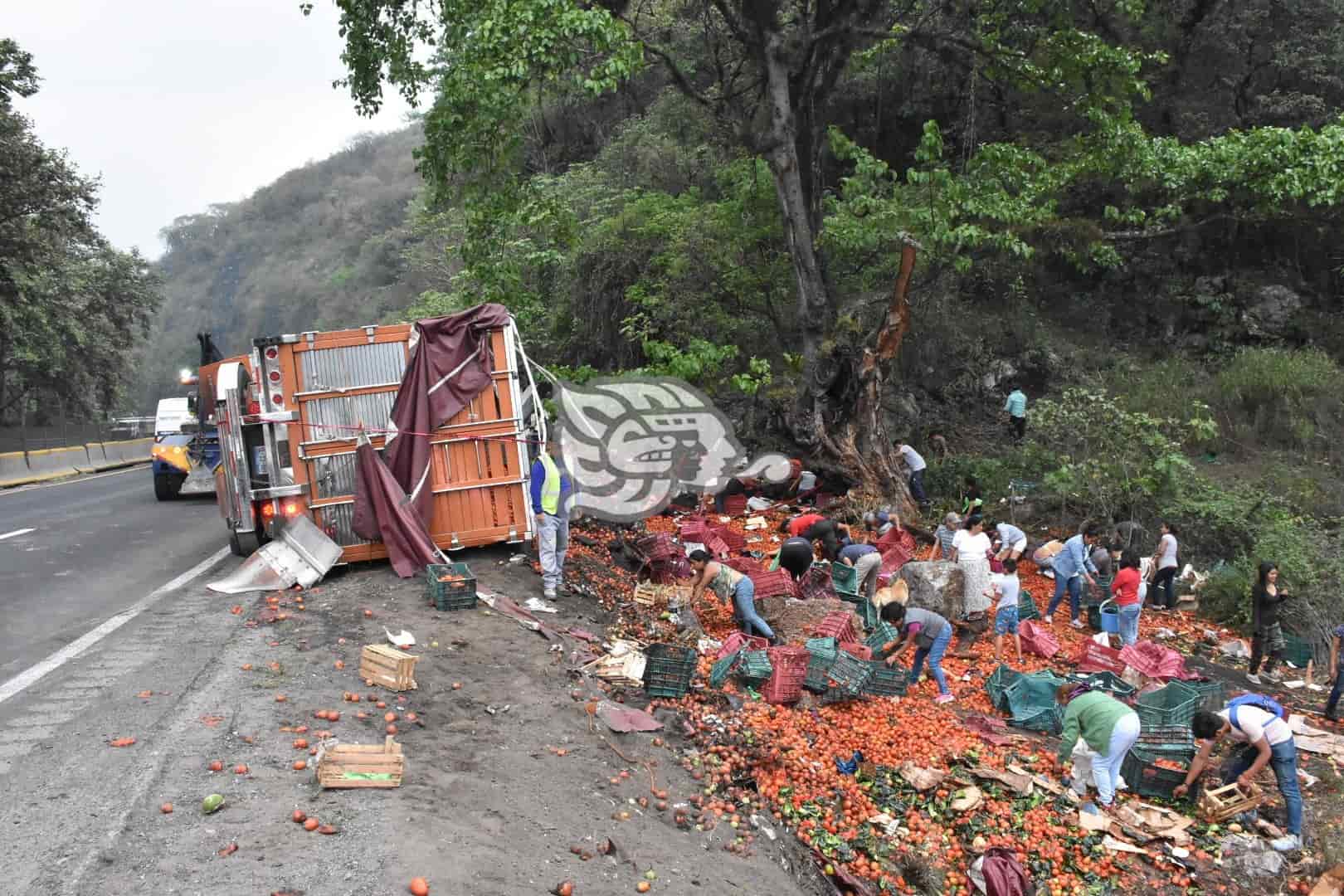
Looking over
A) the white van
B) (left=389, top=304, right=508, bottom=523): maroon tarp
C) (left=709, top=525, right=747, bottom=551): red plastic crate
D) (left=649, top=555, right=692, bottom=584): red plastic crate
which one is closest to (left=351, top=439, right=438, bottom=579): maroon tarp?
(left=389, top=304, right=508, bottom=523): maroon tarp

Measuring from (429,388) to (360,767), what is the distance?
16.9 ft

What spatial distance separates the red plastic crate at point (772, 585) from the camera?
11.5 m

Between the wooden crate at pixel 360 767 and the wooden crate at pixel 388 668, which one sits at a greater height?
the wooden crate at pixel 388 668

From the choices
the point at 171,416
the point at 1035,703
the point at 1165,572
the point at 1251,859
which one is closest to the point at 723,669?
the point at 1035,703

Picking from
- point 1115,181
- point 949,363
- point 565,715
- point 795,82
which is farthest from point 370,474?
point 1115,181

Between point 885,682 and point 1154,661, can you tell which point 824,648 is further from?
point 1154,661

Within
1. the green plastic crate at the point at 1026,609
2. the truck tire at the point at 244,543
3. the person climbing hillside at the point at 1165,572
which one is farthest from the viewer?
the person climbing hillside at the point at 1165,572

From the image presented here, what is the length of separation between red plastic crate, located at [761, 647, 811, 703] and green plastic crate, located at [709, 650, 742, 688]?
1.22ft

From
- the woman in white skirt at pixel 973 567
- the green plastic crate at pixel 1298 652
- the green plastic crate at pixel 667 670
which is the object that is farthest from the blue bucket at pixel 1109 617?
the green plastic crate at pixel 667 670

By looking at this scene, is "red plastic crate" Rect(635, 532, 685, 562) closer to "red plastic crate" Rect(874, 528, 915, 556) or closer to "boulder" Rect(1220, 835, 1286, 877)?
"red plastic crate" Rect(874, 528, 915, 556)

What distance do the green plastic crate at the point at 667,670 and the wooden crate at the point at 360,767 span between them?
3.07m

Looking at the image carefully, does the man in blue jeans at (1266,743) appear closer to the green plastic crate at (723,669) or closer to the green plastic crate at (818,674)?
the green plastic crate at (818,674)

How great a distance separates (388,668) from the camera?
22.7 feet

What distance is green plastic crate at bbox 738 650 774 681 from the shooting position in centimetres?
914
